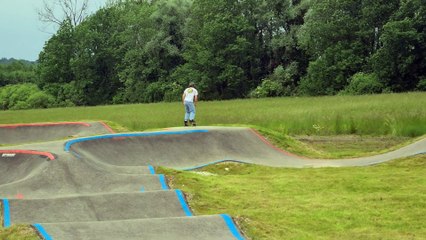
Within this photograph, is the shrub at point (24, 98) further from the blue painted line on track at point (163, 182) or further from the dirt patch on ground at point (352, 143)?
the blue painted line on track at point (163, 182)

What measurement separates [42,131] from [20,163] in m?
10.6

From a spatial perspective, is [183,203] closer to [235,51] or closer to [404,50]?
[404,50]

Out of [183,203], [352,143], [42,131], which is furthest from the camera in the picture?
[42,131]

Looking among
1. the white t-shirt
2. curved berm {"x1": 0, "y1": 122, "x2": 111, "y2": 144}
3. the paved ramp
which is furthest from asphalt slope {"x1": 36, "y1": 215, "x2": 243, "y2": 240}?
curved berm {"x1": 0, "y1": 122, "x2": 111, "y2": 144}

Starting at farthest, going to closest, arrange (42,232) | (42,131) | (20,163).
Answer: (42,131) < (20,163) < (42,232)

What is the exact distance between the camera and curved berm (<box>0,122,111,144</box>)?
23.0 meters

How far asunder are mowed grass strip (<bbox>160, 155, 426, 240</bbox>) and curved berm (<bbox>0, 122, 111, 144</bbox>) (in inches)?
444

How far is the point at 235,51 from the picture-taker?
55688 mm

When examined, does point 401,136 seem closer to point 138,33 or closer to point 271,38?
point 271,38

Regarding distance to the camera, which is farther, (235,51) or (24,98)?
(24,98)

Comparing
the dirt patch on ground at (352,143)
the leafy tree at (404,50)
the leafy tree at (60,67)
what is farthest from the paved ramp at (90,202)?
the leafy tree at (60,67)

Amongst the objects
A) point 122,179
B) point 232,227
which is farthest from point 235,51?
point 232,227

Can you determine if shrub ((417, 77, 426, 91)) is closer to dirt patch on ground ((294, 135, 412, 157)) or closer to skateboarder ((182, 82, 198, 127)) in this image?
dirt patch on ground ((294, 135, 412, 157))

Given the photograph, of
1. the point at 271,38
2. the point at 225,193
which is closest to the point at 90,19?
the point at 271,38
